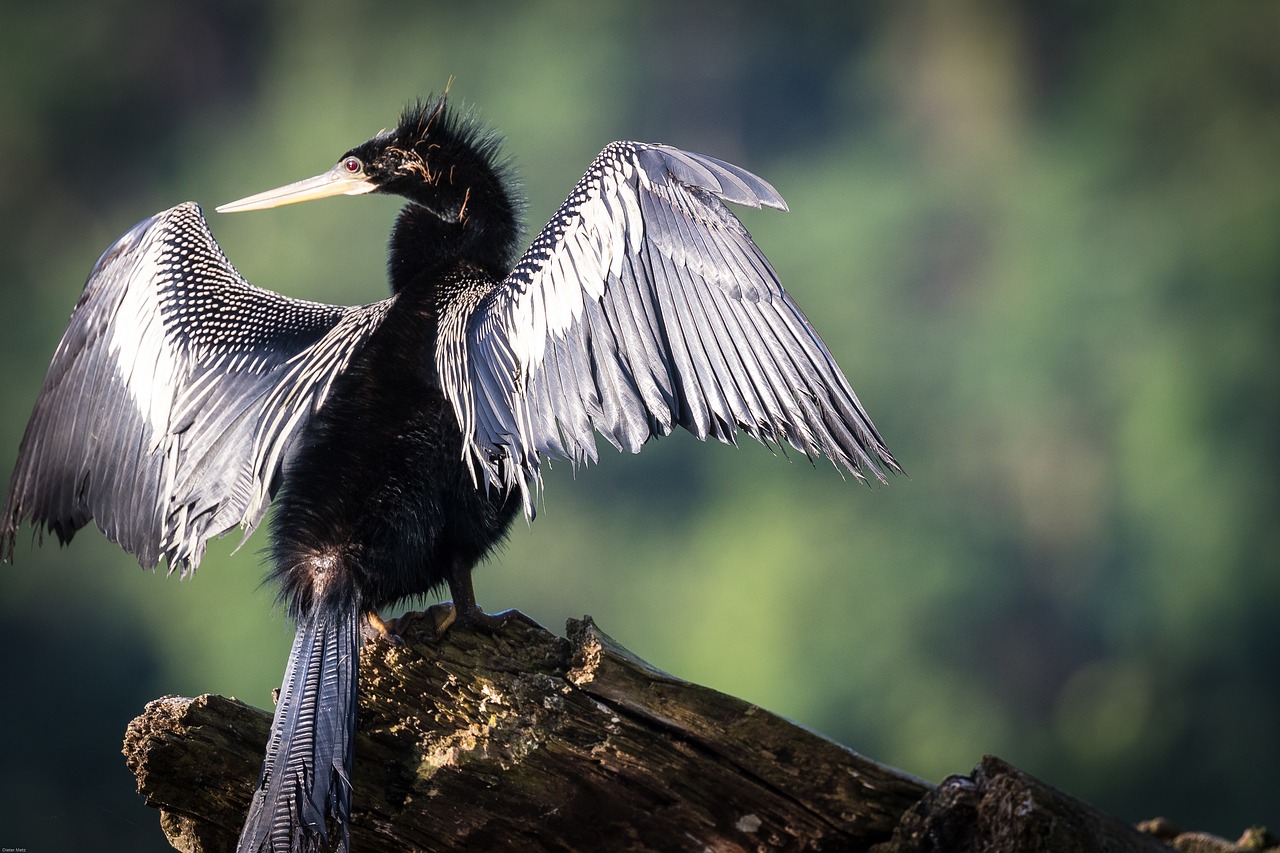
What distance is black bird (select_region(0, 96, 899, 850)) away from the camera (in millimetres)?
2365

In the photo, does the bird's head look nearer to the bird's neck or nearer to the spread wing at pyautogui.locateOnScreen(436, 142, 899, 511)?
the bird's neck

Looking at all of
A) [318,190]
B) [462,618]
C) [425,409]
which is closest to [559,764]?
[462,618]

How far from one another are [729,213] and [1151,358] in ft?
13.8

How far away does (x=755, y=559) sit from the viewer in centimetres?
648

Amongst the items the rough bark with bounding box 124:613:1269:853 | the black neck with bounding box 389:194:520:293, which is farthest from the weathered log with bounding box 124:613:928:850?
the black neck with bounding box 389:194:520:293

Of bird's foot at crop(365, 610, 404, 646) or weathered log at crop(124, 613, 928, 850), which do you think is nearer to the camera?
weathered log at crop(124, 613, 928, 850)

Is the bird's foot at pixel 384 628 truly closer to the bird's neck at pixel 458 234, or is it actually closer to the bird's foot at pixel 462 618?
the bird's foot at pixel 462 618

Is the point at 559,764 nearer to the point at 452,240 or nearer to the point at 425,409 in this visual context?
the point at 425,409

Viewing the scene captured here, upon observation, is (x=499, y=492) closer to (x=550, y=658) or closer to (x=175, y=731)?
(x=550, y=658)

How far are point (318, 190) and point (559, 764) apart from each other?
5.96 ft

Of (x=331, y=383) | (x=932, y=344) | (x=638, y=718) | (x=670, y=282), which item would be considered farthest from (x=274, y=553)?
(x=932, y=344)

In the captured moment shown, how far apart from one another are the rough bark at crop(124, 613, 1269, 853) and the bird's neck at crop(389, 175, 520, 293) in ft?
3.36

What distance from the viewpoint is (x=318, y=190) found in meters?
3.25

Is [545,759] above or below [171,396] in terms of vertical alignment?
below
